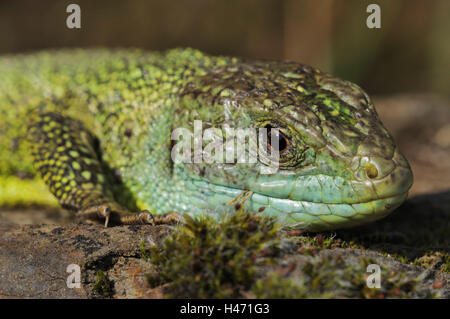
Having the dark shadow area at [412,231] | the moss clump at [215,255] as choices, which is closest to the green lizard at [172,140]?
the moss clump at [215,255]

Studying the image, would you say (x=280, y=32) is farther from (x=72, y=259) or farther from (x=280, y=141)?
(x=72, y=259)

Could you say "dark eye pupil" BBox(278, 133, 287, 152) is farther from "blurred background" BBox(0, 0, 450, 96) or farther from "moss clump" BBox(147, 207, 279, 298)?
"blurred background" BBox(0, 0, 450, 96)

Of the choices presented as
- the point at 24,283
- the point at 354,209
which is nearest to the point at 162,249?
the point at 24,283

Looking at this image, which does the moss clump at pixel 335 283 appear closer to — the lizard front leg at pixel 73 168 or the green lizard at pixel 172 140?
the green lizard at pixel 172 140

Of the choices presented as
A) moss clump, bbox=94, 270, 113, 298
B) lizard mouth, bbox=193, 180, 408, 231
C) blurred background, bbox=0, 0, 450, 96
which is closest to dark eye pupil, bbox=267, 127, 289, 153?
lizard mouth, bbox=193, 180, 408, 231

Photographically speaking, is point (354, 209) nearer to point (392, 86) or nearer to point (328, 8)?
point (328, 8)

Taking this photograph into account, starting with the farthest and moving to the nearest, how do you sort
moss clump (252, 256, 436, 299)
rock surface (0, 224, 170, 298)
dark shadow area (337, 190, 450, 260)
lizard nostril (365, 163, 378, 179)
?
1. dark shadow area (337, 190, 450, 260)
2. lizard nostril (365, 163, 378, 179)
3. rock surface (0, 224, 170, 298)
4. moss clump (252, 256, 436, 299)
